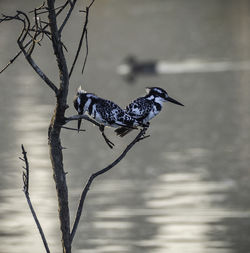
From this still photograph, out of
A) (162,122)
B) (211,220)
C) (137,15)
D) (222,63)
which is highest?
(137,15)

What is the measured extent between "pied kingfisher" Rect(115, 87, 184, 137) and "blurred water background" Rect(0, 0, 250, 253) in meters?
5.70

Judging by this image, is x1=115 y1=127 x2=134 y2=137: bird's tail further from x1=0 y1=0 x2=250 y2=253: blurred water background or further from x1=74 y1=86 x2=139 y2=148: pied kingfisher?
x1=0 y1=0 x2=250 y2=253: blurred water background

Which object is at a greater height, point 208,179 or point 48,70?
point 48,70

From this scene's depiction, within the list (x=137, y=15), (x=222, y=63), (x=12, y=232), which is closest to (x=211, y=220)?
(x=12, y=232)

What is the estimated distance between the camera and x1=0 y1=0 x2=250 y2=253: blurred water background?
14.2m

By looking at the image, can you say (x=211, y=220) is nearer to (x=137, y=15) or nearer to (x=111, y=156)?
(x=111, y=156)

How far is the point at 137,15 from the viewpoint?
69812 millimetres

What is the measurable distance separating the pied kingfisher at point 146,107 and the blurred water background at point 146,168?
18.7 feet

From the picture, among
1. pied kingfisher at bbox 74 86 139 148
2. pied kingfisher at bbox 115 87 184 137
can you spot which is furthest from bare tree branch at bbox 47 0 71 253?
pied kingfisher at bbox 115 87 184 137

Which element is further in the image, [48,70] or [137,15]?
[137,15]

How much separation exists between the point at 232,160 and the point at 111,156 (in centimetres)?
281

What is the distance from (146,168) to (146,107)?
1160 cm

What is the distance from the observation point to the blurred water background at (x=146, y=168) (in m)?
14.2

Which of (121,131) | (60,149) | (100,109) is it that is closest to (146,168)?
(121,131)
